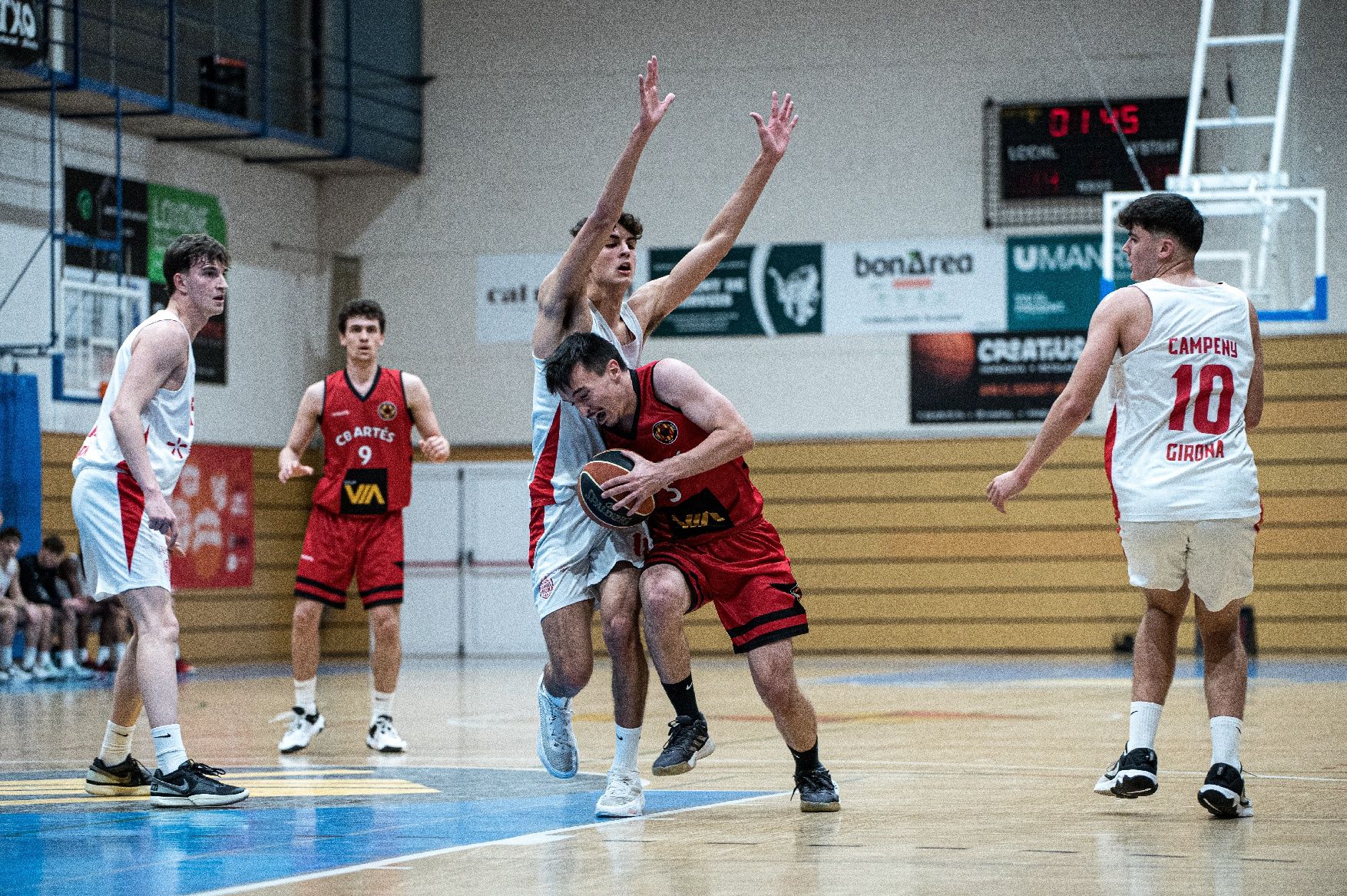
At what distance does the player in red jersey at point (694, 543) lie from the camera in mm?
5125

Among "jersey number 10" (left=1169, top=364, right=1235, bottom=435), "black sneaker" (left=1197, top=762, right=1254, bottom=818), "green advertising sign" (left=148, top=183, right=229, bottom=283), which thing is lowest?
"black sneaker" (left=1197, top=762, right=1254, bottom=818)

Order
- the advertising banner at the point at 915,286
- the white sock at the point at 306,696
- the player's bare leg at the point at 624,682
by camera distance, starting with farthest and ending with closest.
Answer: the advertising banner at the point at 915,286, the white sock at the point at 306,696, the player's bare leg at the point at 624,682

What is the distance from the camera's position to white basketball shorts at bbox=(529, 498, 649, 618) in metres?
5.42

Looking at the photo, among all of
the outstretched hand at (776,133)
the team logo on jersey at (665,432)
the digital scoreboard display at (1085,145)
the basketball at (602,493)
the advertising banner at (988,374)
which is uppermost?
the digital scoreboard display at (1085,145)

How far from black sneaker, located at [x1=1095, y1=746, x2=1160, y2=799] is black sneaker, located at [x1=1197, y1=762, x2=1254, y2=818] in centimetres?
15

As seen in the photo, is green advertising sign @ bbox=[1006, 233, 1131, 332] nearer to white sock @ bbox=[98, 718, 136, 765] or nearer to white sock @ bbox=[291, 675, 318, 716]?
white sock @ bbox=[291, 675, 318, 716]

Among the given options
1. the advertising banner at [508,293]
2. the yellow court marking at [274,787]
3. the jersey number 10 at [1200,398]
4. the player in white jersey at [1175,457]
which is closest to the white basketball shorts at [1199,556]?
the player in white jersey at [1175,457]

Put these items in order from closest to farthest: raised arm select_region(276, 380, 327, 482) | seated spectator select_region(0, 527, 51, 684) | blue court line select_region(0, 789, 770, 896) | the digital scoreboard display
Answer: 1. blue court line select_region(0, 789, 770, 896)
2. raised arm select_region(276, 380, 327, 482)
3. seated spectator select_region(0, 527, 51, 684)
4. the digital scoreboard display

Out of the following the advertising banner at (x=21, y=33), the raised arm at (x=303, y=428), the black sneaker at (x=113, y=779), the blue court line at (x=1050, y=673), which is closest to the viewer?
the black sneaker at (x=113, y=779)

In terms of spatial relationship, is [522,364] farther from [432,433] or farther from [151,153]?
[432,433]

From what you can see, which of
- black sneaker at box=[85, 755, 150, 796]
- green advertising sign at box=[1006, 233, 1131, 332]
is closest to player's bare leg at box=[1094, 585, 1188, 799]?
black sneaker at box=[85, 755, 150, 796]

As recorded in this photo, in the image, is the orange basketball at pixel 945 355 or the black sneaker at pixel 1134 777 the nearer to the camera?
the black sneaker at pixel 1134 777

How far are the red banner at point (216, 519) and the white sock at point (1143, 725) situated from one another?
14.4m

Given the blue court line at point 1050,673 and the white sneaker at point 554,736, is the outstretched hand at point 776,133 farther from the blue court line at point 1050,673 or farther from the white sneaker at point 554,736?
the blue court line at point 1050,673
